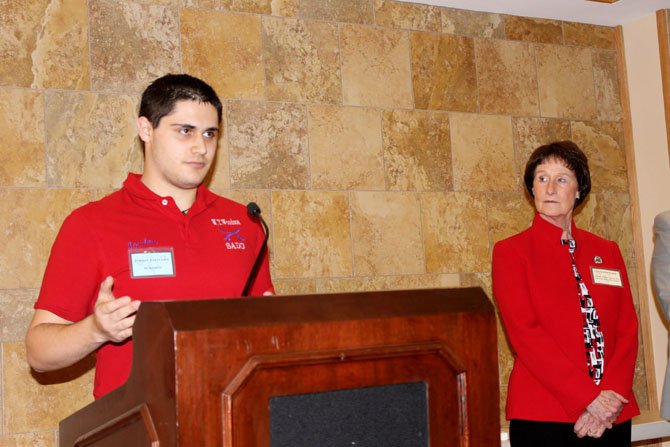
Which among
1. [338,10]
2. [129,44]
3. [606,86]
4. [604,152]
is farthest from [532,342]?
[606,86]

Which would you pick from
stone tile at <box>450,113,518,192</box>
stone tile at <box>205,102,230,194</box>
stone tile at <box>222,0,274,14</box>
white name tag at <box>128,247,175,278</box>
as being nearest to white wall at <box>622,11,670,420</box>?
stone tile at <box>450,113,518,192</box>

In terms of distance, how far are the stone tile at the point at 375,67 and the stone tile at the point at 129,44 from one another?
0.91 m

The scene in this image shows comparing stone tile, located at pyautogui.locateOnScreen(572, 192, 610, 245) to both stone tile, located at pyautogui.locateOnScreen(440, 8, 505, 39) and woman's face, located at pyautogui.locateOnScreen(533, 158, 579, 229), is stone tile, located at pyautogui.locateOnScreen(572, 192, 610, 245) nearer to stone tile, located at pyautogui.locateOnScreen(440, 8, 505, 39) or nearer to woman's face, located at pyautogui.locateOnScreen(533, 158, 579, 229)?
stone tile, located at pyautogui.locateOnScreen(440, 8, 505, 39)

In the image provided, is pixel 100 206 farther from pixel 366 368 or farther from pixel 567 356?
pixel 567 356

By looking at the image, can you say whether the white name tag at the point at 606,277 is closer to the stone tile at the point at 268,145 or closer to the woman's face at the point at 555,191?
the woman's face at the point at 555,191

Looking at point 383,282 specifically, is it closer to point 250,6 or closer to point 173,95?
point 250,6

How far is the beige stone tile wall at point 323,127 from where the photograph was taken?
3.49m

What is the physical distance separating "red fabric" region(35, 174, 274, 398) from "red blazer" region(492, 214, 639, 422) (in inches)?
48.7

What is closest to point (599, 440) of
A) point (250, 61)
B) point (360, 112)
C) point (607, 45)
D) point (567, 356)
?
point (567, 356)

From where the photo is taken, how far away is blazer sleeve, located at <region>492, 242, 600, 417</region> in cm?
311

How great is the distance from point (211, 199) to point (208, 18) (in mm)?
1735

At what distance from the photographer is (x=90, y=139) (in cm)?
363

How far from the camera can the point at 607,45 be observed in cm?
521

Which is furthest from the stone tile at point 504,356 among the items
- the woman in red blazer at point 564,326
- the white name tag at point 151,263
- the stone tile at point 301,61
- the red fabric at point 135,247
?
the white name tag at point 151,263
